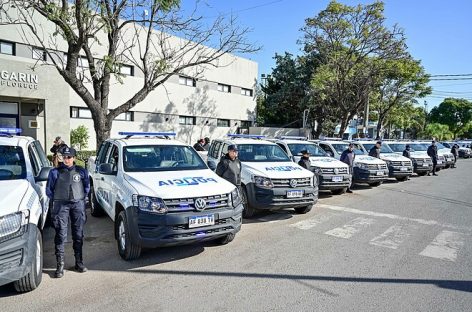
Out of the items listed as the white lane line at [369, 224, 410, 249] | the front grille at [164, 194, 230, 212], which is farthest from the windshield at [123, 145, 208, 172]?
the white lane line at [369, 224, 410, 249]

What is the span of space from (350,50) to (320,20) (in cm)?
303

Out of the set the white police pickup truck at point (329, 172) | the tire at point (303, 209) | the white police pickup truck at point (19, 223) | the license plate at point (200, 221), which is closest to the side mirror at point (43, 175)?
the white police pickup truck at point (19, 223)

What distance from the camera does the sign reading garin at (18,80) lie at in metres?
13.7

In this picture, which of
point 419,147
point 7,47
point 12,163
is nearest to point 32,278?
point 12,163

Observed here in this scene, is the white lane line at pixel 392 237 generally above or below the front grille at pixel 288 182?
below

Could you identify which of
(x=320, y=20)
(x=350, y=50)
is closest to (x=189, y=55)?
(x=320, y=20)

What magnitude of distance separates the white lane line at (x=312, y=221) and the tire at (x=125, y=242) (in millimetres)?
3491

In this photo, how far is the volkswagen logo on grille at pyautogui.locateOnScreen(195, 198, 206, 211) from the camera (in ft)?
16.0

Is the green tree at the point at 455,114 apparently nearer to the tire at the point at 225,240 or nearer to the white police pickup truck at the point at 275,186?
the white police pickup truck at the point at 275,186

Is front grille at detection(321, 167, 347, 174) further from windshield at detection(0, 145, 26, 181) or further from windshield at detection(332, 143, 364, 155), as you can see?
windshield at detection(0, 145, 26, 181)

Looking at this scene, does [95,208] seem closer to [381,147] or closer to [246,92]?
[381,147]

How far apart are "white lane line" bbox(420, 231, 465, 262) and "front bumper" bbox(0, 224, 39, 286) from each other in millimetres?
5617

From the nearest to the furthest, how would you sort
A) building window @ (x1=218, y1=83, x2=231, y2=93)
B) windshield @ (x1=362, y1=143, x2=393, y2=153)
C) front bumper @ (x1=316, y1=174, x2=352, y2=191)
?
front bumper @ (x1=316, y1=174, x2=352, y2=191), windshield @ (x1=362, y1=143, x2=393, y2=153), building window @ (x1=218, y1=83, x2=231, y2=93)

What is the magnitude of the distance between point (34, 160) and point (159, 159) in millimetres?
1981
